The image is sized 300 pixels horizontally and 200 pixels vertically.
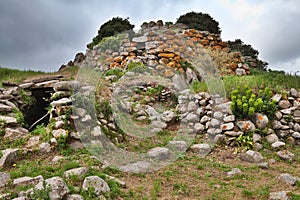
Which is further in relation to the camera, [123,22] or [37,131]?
[123,22]

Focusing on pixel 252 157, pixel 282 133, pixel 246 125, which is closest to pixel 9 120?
pixel 252 157

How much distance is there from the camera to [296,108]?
7.84 m

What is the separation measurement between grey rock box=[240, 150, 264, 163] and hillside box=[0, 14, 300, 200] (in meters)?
0.02

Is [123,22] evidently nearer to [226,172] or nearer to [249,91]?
[249,91]

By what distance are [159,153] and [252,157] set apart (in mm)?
1778

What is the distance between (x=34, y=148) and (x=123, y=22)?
1127cm

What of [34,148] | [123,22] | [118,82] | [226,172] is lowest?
[226,172]

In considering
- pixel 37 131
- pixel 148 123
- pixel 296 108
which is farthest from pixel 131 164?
pixel 296 108

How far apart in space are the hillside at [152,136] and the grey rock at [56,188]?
0.01 meters

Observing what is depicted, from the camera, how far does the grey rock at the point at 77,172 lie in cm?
464

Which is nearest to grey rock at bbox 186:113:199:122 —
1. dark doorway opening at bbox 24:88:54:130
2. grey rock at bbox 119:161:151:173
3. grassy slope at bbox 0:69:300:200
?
grassy slope at bbox 0:69:300:200

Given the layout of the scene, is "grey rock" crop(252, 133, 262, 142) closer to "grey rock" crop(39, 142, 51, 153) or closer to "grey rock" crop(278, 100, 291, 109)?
"grey rock" crop(278, 100, 291, 109)

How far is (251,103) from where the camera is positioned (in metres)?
7.38

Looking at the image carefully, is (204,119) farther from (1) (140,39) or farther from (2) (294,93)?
(1) (140,39)
